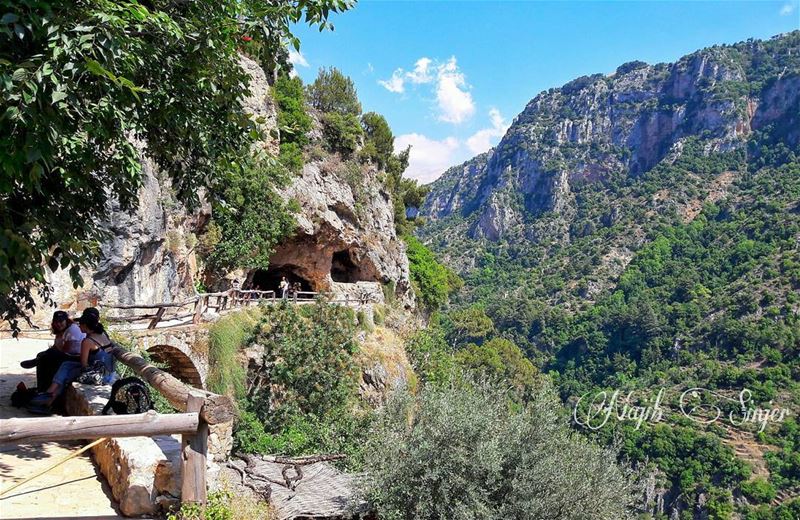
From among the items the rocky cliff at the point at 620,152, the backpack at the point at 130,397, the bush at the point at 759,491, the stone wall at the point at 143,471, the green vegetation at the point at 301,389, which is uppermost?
the rocky cliff at the point at 620,152

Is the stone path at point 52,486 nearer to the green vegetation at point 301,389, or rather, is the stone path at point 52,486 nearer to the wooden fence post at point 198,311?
the wooden fence post at point 198,311

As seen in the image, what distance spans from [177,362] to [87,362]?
24.2 feet

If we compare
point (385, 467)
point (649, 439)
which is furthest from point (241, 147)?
point (649, 439)

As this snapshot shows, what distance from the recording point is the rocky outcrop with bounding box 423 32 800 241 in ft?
361

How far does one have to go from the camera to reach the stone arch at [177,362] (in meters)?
12.4

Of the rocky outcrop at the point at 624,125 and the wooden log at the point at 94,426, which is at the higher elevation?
the rocky outcrop at the point at 624,125

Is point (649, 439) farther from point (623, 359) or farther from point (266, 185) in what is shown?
point (266, 185)

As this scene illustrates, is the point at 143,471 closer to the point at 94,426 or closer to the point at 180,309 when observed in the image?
the point at 94,426

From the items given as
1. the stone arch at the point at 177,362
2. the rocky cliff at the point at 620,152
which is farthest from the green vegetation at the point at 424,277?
the rocky cliff at the point at 620,152

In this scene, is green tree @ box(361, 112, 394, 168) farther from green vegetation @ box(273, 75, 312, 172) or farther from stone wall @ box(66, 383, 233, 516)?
stone wall @ box(66, 383, 233, 516)

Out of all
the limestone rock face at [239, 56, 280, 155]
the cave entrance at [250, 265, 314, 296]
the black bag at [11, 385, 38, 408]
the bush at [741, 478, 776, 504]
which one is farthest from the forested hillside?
the black bag at [11, 385, 38, 408]

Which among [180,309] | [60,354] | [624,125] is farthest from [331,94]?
[624,125]

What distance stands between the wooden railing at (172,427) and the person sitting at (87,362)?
2522 mm

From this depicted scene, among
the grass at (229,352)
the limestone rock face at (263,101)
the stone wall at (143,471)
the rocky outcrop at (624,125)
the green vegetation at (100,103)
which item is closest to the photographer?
the green vegetation at (100,103)
